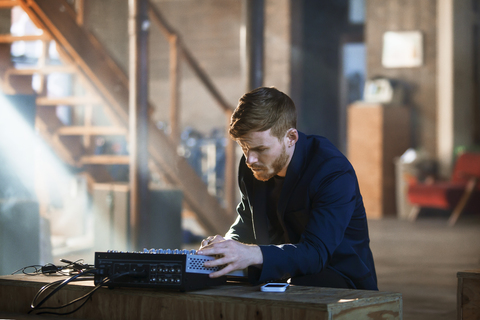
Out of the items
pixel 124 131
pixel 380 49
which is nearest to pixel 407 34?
pixel 380 49

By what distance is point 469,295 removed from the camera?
1896mm

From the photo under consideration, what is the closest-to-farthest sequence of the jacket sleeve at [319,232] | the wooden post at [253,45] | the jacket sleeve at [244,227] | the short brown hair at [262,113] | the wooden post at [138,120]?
the jacket sleeve at [319,232] → the short brown hair at [262,113] → the jacket sleeve at [244,227] → the wooden post at [138,120] → the wooden post at [253,45]

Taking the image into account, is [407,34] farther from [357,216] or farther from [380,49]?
[357,216]

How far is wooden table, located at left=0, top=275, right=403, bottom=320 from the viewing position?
132 centimetres

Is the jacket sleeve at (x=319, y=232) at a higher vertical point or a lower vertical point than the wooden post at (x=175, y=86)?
lower

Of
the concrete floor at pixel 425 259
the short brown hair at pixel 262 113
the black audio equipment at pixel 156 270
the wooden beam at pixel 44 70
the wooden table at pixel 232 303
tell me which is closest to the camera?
the wooden table at pixel 232 303

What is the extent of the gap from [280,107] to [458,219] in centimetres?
712

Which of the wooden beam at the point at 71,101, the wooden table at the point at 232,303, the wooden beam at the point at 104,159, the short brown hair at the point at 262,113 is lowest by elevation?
the wooden table at the point at 232,303

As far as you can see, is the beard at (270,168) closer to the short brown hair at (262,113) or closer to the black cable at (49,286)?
the short brown hair at (262,113)

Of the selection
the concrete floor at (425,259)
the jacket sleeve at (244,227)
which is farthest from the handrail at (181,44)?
the jacket sleeve at (244,227)

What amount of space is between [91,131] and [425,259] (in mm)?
3025

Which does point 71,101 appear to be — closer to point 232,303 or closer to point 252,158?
point 252,158

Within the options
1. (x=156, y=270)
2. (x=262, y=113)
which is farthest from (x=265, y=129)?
(x=156, y=270)

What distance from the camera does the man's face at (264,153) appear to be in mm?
1753
